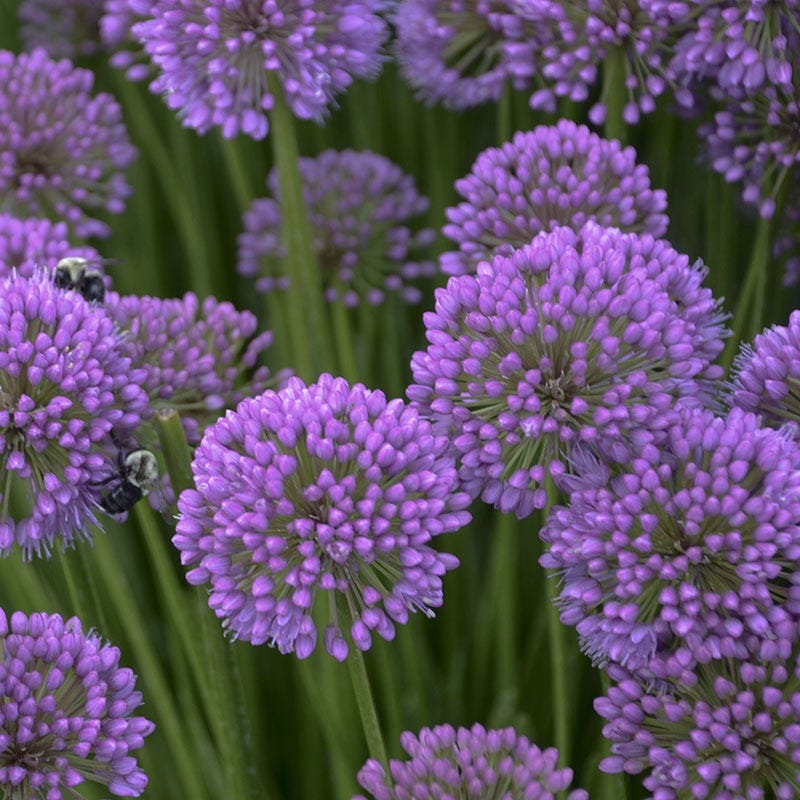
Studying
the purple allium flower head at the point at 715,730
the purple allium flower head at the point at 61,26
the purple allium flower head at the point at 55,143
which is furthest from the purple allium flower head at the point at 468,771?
the purple allium flower head at the point at 61,26

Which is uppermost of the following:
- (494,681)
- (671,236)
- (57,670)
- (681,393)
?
(671,236)

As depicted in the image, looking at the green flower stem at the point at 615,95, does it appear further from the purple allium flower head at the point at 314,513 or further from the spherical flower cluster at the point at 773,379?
the purple allium flower head at the point at 314,513

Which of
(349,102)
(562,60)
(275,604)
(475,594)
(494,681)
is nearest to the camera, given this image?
(275,604)

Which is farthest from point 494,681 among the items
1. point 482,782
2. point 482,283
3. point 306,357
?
point 482,283

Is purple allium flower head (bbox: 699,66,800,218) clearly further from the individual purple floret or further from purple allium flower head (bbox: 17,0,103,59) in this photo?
purple allium flower head (bbox: 17,0,103,59)

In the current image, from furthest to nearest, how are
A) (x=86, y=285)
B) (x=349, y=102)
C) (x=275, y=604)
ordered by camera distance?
(x=349, y=102) → (x=86, y=285) → (x=275, y=604)

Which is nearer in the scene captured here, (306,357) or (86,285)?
(86,285)

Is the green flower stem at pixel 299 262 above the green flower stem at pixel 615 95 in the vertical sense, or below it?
below

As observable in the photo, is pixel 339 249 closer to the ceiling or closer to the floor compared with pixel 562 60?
closer to the floor

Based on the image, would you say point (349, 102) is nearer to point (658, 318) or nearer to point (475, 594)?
point (475, 594)
